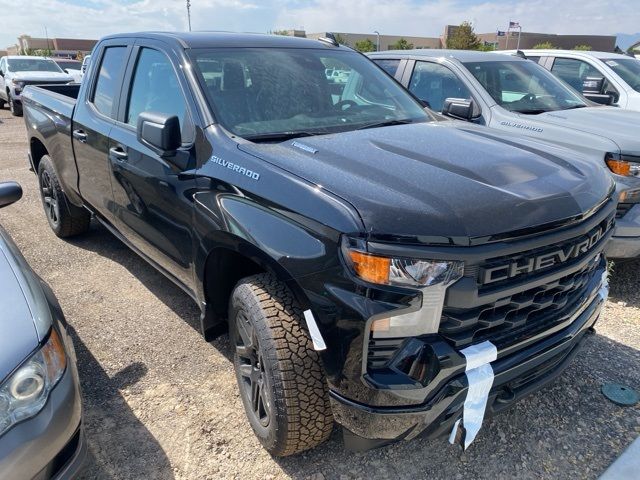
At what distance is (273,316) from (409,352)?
0.61m

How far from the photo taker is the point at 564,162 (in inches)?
98.3

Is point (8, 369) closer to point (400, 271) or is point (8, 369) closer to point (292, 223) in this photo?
point (292, 223)

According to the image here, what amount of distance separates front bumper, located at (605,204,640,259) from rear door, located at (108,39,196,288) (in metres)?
2.98

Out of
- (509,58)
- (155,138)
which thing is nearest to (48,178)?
(155,138)

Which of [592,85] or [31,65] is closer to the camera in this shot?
[592,85]

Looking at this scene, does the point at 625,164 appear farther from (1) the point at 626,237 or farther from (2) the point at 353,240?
(2) the point at 353,240

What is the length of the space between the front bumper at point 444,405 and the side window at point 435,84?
11.2 feet

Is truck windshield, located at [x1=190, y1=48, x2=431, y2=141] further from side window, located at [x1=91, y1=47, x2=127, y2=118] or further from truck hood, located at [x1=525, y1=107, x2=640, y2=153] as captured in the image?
truck hood, located at [x1=525, y1=107, x2=640, y2=153]

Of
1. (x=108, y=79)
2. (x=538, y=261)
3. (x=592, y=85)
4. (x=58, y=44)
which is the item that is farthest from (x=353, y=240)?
(x=58, y=44)

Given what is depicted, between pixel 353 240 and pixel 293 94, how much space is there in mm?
1452

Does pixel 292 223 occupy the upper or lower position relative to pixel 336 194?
lower

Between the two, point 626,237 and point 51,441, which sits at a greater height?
point 51,441

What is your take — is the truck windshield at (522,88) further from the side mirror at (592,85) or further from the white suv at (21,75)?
the white suv at (21,75)

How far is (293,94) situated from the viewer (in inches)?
117
